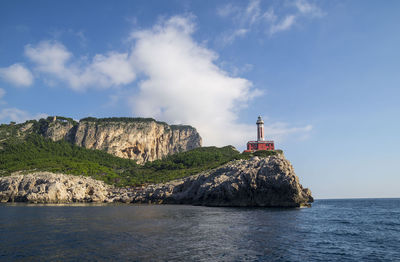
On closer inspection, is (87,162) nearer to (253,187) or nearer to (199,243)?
(253,187)

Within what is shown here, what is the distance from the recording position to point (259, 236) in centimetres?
2744

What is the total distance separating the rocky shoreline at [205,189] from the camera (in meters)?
68.1

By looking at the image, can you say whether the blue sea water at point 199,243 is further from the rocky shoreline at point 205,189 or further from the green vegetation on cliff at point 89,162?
the green vegetation on cliff at point 89,162

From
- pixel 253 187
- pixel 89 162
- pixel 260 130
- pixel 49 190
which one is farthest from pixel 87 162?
pixel 253 187

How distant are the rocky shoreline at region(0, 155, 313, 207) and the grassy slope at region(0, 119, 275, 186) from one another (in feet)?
58.7

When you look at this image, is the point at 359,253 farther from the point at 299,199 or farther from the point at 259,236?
the point at 299,199

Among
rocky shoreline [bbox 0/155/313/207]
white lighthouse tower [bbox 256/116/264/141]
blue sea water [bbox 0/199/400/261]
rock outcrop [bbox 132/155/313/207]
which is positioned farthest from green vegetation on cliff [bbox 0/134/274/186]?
blue sea water [bbox 0/199/400/261]

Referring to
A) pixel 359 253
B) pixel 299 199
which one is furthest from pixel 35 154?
pixel 359 253

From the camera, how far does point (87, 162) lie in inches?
5989

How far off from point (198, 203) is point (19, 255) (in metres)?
66.8

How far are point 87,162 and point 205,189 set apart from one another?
9817cm

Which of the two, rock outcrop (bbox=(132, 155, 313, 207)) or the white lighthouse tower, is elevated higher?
the white lighthouse tower

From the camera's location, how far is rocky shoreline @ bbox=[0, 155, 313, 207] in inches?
2682

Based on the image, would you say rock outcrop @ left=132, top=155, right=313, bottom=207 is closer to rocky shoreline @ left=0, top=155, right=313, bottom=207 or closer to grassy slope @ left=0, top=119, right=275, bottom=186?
rocky shoreline @ left=0, top=155, right=313, bottom=207
